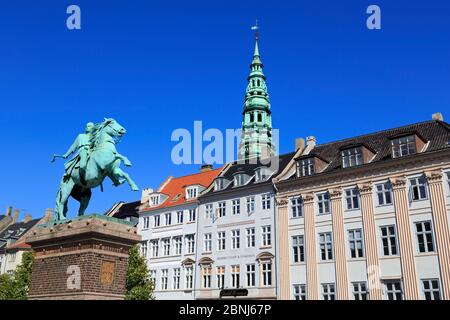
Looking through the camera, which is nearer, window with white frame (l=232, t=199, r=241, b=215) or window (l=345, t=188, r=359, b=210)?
window (l=345, t=188, r=359, b=210)

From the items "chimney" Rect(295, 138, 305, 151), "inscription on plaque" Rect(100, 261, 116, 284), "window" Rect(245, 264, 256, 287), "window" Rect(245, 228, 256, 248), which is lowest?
"inscription on plaque" Rect(100, 261, 116, 284)

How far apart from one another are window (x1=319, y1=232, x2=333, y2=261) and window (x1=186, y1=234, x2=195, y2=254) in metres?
13.8

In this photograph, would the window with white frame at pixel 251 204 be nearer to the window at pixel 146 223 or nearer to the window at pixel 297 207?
the window at pixel 297 207

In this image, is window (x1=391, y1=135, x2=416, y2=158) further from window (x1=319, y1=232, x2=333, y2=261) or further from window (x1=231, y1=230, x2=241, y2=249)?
window (x1=231, y1=230, x2=241, y2=249)

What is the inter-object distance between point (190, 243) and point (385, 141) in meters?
21.2

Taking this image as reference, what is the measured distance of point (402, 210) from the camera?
35.9 m

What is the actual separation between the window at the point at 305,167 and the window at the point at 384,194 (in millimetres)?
6251

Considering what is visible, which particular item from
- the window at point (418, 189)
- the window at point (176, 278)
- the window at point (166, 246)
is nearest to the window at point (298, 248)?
the window at point (418, 189)

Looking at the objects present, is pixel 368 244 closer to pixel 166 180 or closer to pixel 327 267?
pixel 327 267

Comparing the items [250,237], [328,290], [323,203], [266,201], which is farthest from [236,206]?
[328,290]

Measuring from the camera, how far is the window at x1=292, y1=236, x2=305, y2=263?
1590 inches

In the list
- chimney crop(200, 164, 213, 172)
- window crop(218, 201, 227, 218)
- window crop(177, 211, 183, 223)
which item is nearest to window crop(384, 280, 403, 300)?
window crop(218, 201, 227, 218)
